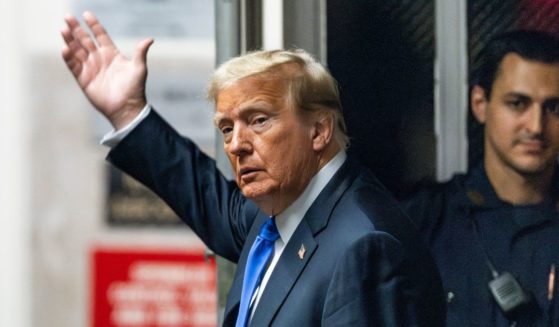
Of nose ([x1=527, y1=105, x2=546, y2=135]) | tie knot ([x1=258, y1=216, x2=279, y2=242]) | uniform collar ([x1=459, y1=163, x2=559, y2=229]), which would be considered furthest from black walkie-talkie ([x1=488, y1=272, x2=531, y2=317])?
tie knot ([x1=258, y1=216, x2=279, y2=242])

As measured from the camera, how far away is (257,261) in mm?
3475

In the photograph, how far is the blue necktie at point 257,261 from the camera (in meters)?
3.44

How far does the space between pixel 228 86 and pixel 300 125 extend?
0.65ft

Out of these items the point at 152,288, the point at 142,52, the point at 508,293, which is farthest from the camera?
the point at 152,288

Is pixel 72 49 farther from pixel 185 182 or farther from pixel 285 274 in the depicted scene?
pixel 285 274

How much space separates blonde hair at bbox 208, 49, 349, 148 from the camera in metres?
3.35

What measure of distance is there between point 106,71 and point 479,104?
1.00 meters

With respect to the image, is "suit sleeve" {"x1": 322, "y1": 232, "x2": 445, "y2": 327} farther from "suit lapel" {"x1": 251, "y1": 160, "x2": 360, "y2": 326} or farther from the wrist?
the wrist

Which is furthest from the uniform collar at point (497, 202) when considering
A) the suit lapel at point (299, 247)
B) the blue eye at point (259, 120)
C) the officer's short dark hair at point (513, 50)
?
the blue eye at point (259, 120)

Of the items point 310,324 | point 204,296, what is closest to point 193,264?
point 204,296

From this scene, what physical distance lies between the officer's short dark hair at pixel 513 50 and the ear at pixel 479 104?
0.01 meters

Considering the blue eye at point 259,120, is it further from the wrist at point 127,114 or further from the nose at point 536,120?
the nose at point 536,120

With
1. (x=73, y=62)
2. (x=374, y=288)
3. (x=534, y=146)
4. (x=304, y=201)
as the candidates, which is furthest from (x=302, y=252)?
(x=73, y=62)

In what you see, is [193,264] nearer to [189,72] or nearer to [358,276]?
[189,72]
